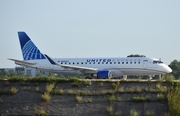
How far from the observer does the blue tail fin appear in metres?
52.4

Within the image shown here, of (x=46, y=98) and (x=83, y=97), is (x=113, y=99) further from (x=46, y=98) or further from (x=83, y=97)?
(x=46, y=98)

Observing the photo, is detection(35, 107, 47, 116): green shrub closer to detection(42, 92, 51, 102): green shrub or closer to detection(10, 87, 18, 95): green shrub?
detection(42, 92, 51, 102): green shrub

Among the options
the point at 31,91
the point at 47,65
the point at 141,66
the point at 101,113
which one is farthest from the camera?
the point at 47,65

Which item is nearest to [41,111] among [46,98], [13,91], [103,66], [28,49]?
[46,98]

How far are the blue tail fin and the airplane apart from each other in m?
0.22

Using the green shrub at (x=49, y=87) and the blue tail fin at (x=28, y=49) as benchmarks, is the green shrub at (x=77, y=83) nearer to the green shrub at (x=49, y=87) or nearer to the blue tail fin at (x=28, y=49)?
the green shrub at (x=49, y=87)

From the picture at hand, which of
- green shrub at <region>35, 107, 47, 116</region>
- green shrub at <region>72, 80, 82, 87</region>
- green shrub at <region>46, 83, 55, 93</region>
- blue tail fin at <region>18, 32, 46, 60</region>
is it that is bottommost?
green shrub at <region>35, 107, 47, 116</region>

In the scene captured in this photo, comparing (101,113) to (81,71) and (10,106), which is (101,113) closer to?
(10,106)

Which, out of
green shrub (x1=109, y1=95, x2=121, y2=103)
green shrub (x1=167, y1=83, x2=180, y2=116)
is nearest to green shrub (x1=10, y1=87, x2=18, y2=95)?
green shrub (x1=109, y1=95, x2=121, y2=103)

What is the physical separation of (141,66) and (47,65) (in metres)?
13.7

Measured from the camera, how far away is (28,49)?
52.8 meters

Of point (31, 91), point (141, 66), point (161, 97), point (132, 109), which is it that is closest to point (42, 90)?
point (31, 91)

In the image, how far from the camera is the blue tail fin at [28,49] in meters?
52.4

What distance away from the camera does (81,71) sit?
155 feet
